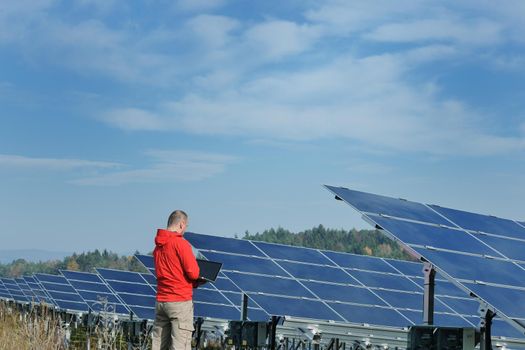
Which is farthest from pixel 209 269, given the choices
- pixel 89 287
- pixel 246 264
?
pixel 89 287

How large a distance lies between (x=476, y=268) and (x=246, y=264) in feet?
22.8

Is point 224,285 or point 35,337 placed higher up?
point 224,285

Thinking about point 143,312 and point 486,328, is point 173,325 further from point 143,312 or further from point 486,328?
point 143,312

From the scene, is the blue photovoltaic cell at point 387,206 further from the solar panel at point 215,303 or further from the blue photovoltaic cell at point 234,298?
the blue photovoltaic cell at point 234,298

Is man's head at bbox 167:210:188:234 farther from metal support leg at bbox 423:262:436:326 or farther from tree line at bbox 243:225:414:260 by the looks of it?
tree line at bbox 243:225:414:260

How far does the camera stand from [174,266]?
10.6 metres

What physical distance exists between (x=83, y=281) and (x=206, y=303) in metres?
20.0

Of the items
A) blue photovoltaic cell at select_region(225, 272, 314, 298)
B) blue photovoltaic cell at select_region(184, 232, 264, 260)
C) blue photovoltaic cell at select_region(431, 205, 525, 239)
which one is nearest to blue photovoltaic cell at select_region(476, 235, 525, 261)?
blue photovoltaic cell at select_region(431, 205, 525, 239)

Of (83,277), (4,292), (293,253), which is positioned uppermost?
(4,292)

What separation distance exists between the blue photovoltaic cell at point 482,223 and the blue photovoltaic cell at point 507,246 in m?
0.27

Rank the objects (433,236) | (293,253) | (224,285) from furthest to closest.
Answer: (224,285) < (293,253) < (433,236)

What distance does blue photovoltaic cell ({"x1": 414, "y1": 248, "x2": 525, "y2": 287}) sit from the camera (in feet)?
36.7

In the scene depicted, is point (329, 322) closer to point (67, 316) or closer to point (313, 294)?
point (313, 294)

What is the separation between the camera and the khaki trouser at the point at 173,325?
424 inches
